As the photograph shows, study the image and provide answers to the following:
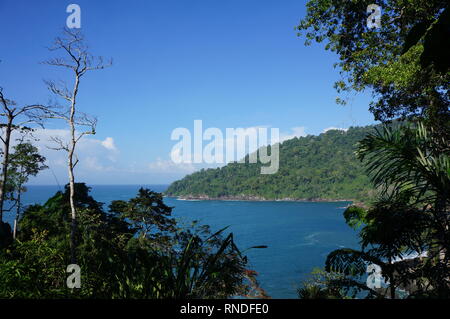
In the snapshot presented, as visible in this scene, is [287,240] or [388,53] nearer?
[388,53]

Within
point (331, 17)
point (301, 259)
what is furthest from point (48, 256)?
point (301, 259)

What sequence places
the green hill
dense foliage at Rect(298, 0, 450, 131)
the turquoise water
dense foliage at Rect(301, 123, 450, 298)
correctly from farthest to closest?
the green hill < the turquoise water < dense foliage at Rect(298, 0, 450, 131) < dense foliage at Rect(301, 123, 450, 298)

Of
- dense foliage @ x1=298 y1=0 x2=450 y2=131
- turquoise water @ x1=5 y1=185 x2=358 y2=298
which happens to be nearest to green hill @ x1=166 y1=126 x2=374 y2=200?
turquoise water @ x1=5 y1=185 x2=358 y2=298

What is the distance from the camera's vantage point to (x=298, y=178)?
80.3 m

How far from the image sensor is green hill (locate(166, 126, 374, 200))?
74562 millimetres

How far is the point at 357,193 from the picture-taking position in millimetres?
66625

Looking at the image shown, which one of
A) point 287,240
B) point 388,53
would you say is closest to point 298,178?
point 287,240

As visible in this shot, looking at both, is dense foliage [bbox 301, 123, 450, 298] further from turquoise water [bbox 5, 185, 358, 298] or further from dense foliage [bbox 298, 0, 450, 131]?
turquoise water [bbox 5, 185, 358, 298]

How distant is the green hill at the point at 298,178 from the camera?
74.6m

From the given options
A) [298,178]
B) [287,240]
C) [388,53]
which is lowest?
[287,240]

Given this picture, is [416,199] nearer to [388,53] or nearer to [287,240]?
[388,53]

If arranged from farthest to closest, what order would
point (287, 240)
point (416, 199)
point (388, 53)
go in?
1. point (287, 240)
2. point (388, 53)
3. point (416, 199)
